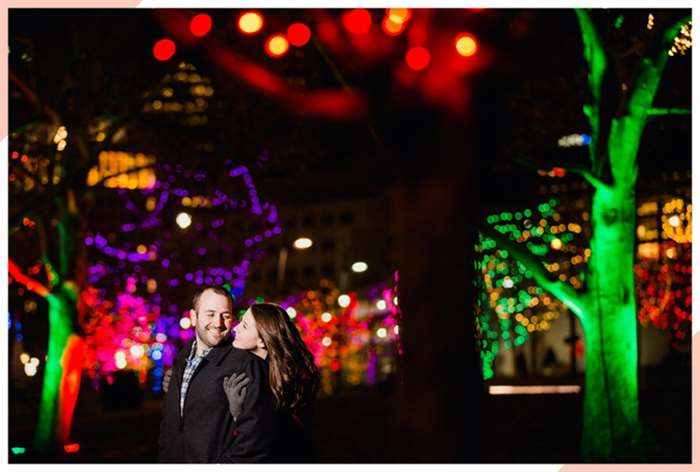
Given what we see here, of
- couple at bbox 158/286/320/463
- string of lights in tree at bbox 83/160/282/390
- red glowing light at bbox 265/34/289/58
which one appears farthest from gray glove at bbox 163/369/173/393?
string of lights in tree at bbox 83/160/282/390

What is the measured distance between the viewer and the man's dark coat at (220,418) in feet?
22.9

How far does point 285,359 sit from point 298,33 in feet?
9.41

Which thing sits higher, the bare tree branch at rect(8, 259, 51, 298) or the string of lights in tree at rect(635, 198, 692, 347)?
the string of lights in tree at rect(635, 198, 692, 347)

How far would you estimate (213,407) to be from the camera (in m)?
7.07

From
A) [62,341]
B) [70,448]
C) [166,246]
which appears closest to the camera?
[62,341]

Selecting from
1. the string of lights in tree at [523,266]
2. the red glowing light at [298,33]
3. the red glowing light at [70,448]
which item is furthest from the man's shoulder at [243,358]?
the red glowing light at [70,448]

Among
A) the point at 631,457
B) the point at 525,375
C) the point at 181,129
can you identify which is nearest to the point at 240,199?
the point at 181,129

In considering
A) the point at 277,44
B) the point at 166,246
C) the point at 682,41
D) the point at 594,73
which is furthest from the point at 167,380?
the point at 166,246

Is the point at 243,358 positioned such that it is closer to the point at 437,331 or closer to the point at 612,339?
the point at 437,331

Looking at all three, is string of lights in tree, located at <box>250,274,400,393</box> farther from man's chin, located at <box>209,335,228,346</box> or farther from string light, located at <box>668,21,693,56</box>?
man's chin, located at <box>209,335,228,346</box>

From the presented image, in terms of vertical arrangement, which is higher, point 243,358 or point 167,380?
point 243,358

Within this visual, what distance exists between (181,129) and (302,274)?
82.0 metres

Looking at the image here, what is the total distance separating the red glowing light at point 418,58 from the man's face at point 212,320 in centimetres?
175

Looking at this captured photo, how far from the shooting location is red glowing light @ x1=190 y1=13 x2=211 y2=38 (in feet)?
27.6
